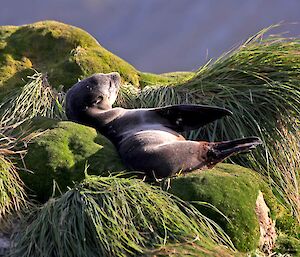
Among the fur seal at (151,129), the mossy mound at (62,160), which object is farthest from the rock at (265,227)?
the mossy mound at (62,160)

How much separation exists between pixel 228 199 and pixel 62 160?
1.38m

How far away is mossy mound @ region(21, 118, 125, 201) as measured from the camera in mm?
5449

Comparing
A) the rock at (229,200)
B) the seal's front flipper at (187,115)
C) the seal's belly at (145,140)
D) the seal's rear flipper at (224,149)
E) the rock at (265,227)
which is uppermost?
the seal's front flipper at (187,115)

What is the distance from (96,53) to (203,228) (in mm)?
6308

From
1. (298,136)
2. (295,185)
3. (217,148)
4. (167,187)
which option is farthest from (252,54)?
(167,187)

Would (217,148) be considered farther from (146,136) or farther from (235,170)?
(146,136)

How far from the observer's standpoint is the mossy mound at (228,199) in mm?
4980

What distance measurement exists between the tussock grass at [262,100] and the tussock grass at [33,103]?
1387mm

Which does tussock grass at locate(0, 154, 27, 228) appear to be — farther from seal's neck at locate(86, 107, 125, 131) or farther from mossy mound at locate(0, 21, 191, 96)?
mossy mound at locate(0, 21, 191, 96)

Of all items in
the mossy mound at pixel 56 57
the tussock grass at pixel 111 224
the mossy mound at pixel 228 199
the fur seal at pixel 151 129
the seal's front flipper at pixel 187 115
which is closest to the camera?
the tussock grass at pixel 111 224

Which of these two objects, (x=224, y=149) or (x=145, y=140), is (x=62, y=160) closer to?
(x=145, y=140)

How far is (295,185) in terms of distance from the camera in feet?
21.6

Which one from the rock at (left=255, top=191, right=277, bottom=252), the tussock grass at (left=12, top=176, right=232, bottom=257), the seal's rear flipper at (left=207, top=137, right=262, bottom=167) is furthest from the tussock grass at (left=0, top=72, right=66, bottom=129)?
the tussock grass at (left=12, top=176, right=232, bottom=257)

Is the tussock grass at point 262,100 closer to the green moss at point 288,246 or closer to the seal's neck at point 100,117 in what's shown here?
the green moss at point 288,246
